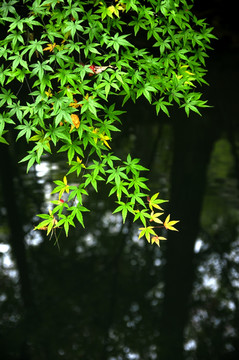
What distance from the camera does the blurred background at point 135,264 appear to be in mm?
4418

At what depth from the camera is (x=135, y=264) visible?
5.14 metres

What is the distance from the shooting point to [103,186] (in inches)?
207

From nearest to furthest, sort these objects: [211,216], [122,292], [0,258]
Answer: [122,292]
[0,258]
[211,216]

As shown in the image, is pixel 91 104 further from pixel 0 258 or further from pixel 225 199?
pixel 225 199

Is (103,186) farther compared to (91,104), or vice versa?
(103,186)

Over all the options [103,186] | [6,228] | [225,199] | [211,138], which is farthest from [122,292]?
[211,138]

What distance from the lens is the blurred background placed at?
4418 millimetres

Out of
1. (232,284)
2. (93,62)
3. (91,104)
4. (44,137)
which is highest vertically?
(93,62)

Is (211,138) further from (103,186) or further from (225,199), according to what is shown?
(103,186)

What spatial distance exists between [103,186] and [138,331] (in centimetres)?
184

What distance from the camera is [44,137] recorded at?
67.7 inches

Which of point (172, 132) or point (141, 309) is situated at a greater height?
point (172, 132)

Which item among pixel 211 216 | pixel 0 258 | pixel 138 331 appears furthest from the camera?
pixel 211 216

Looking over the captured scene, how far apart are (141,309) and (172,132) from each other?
287cm
